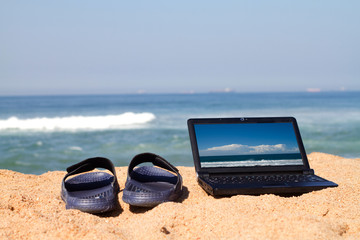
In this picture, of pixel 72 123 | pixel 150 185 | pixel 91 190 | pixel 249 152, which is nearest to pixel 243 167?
pixel 249 152

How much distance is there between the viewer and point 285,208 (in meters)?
2.40

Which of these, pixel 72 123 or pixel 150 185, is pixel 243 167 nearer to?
pixel 150 185

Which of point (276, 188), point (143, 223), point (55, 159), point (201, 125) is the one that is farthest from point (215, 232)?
point (55, 159)

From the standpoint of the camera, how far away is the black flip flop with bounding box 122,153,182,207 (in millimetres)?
2525

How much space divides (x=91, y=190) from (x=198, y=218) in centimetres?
104

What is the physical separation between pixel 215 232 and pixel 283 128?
1.52 metres

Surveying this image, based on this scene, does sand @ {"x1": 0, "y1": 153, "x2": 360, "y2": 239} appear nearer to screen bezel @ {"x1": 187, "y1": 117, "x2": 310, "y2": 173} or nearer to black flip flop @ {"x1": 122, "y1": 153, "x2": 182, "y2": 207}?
black flip flop @ {"x1": 122, "y1": 153, "x2": 182, "y2": 207}

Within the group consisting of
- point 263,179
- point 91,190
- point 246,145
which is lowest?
point 263,179

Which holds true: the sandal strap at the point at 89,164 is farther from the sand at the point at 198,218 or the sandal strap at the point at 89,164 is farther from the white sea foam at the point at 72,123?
the white sea foam at the point at 72,123

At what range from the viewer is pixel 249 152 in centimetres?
310

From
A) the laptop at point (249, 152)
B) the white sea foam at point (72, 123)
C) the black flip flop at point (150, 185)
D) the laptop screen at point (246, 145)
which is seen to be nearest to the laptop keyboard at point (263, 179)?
the laptop at point (249, 152)

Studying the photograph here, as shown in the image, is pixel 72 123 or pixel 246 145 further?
pixel 72 123

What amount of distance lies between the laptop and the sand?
236 millimetres

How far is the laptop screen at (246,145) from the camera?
3.07 meters
